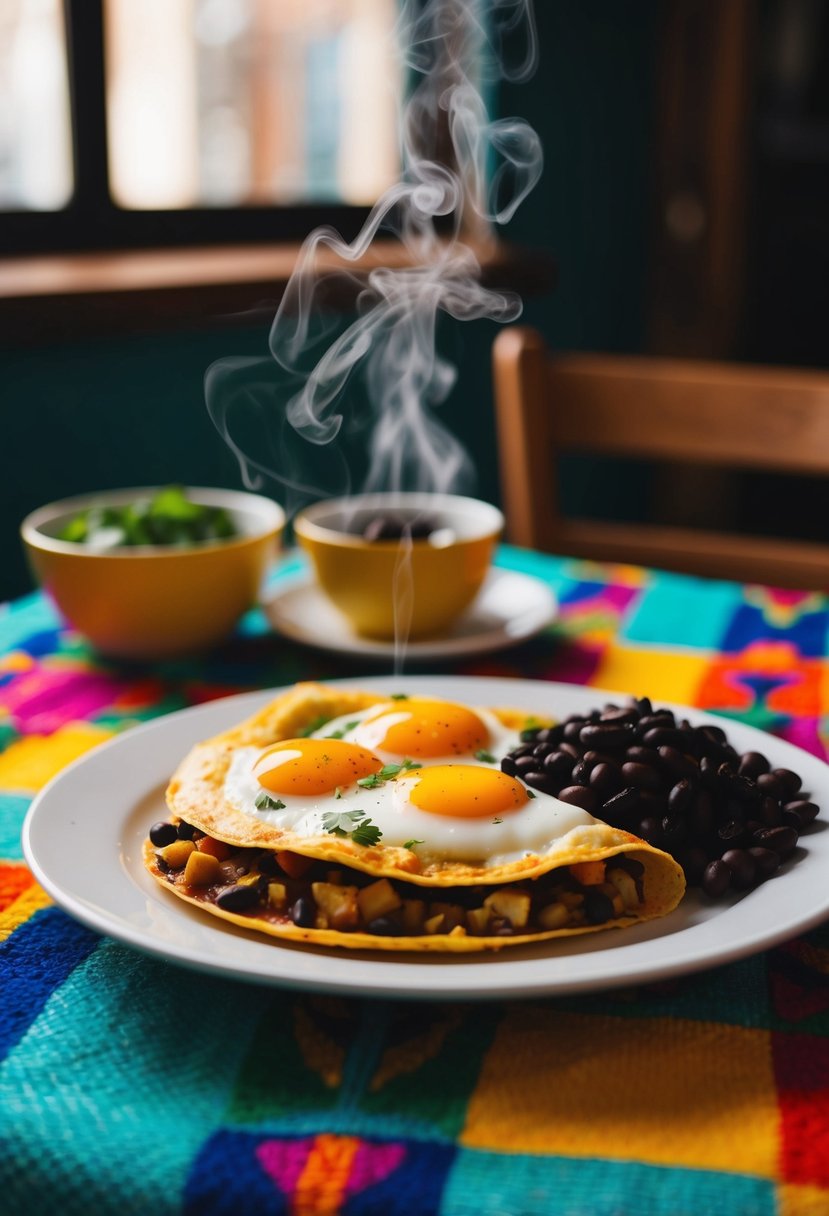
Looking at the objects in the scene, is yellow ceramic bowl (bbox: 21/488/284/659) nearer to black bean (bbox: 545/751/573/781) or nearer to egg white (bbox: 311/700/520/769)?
egg white (bbox: 311/700/520/769)

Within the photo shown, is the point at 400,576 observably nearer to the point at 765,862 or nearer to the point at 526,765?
the point at 526,765

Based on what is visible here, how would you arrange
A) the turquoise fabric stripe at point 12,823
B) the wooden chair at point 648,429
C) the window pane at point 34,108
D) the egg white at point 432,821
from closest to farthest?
the egg white at point 432,821 < the turquoise fabric stripe at point 12,823 < the wooden chair at point 648,429 < the window pane at point 34,108

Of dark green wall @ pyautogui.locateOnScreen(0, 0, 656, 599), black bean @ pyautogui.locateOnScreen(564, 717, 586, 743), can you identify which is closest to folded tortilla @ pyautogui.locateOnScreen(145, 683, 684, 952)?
black bean @ pyautogui.locateOnScreen(564, 717, 586, 743)

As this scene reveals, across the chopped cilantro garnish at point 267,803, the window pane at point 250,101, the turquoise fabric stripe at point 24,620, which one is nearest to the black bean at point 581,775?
the chopped cilantro garnish at point 267,803

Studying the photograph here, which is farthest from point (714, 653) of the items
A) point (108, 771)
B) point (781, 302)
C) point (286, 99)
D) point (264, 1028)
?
point (781, 302)

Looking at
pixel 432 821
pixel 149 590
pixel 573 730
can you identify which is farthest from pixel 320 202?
pixel 432 821

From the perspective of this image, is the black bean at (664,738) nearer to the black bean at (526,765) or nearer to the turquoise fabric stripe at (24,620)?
the black bean at (526,765)

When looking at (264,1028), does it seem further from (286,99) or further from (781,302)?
(781,302)
